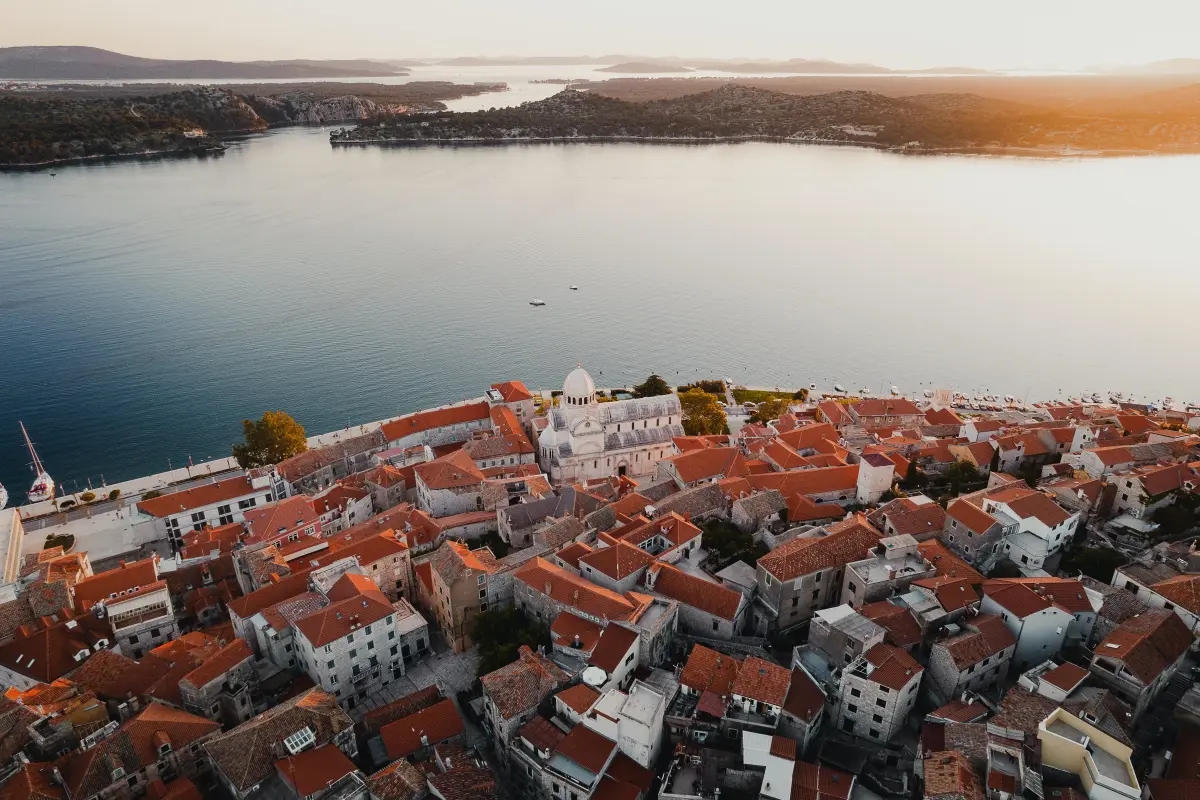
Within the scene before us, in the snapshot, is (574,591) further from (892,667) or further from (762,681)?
(892,667)

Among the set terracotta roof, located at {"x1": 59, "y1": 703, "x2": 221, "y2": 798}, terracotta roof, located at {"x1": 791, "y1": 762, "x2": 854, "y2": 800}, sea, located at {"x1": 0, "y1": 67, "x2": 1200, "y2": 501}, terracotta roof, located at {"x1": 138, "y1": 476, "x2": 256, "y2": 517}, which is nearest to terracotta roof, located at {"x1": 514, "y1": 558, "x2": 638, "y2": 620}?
terracotta roof, located at {"x1": 791, "y1": 762, "x2": 854, "y2": 800}

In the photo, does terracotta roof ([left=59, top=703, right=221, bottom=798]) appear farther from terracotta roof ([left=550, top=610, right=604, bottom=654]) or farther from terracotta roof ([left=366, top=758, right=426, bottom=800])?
terracotta roof ([left=550, top=610, right=604, bottom=654])

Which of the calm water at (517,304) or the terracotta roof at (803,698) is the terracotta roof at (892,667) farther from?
the calm water at (517,304)

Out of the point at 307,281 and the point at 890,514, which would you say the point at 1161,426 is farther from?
the point at 307,281

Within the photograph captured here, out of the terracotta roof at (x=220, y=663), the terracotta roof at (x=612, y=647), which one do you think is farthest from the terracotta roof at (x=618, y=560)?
the terracotta roof at (x=220, y=663)

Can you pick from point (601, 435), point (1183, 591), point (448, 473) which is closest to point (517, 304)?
point (601, 435)
